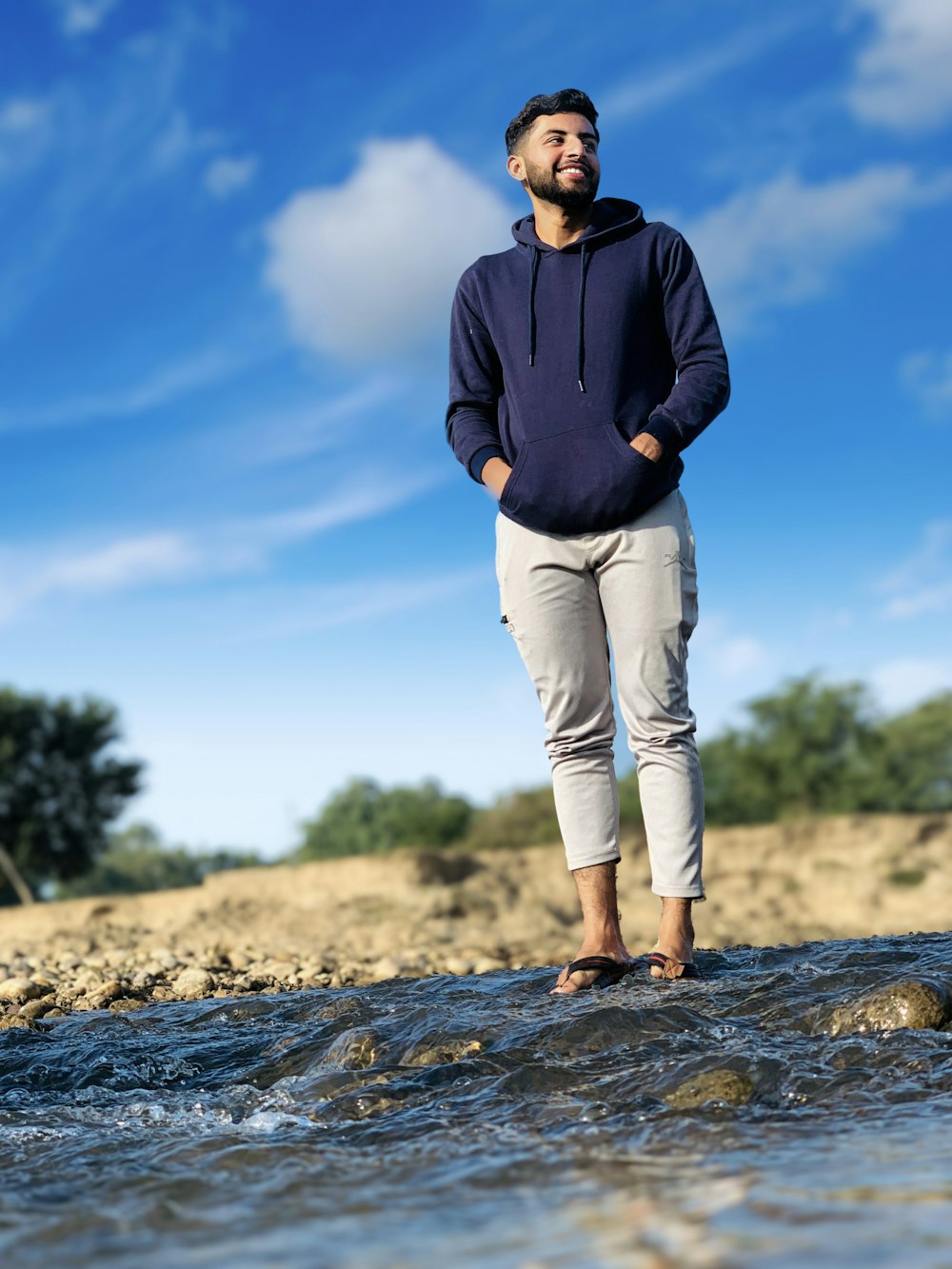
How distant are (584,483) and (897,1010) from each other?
1.67m

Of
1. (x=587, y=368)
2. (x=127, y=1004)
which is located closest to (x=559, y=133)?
(x=587, y=368)

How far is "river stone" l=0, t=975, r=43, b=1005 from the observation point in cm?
491

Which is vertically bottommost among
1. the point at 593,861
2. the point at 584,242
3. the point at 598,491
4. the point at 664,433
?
the point at 593,861

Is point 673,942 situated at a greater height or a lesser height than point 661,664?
lesser

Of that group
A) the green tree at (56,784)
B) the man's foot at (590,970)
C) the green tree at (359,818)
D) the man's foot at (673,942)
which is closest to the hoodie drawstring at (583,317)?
the man's foot at (673,942)

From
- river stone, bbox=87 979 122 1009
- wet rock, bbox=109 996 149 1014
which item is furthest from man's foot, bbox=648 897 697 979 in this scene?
river stone, bbox=87 979 122 1009

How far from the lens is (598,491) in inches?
137

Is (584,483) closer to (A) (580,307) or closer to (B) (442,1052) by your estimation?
(A) (580,307)

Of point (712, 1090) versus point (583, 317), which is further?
point (583, 317)

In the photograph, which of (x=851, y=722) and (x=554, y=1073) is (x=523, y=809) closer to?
(x=851, y=722)

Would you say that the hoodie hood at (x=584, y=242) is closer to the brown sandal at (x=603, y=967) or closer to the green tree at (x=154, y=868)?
the brown sandal at (x=603, y=967)

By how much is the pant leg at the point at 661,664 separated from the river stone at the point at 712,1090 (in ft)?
3.84

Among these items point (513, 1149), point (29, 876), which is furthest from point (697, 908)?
point (29, 876)

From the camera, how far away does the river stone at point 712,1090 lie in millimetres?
2297
